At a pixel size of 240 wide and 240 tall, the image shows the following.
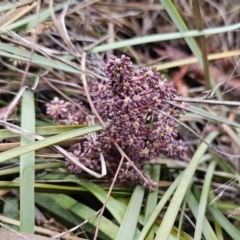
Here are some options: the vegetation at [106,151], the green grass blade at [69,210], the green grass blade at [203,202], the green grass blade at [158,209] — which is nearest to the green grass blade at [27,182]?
the vegetation at [106,151]

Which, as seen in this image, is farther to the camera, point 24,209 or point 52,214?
point 52,214

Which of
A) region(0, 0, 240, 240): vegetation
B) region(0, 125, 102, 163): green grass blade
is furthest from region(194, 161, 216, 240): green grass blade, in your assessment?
region(0, 125, 102, 163): green grass blade

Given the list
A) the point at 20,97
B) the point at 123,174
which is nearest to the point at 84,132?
the point at 123,174

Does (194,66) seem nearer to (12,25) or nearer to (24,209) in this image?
(12,25)

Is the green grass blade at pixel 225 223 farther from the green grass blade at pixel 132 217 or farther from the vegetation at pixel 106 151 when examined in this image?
the green grass blade at pixel 132 217

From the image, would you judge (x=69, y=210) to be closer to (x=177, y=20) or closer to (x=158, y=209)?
(x=158, y=209)

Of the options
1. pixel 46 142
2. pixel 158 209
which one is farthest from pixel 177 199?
pixel 46 142

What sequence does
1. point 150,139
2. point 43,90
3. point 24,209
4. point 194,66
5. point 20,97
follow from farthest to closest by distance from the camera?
point 194,66 < point 43,90 < point 20,97 < point 150,139 < point 24,209
